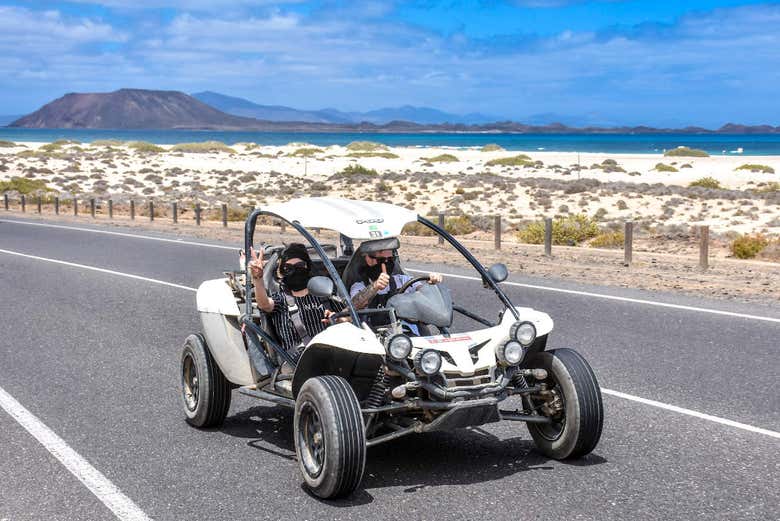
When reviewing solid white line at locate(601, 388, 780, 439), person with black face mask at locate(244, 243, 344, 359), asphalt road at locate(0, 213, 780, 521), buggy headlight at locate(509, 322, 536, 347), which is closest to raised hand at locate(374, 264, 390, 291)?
person with black face mask at locate(244, 243, 344, 359)

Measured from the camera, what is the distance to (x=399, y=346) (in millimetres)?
5477

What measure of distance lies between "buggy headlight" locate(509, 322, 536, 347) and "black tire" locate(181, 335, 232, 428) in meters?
2.49

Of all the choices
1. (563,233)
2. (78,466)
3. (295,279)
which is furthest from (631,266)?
(78,466)

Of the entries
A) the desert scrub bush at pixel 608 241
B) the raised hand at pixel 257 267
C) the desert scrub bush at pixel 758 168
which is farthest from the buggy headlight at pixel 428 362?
the desert scrub bush at pixel 758 168

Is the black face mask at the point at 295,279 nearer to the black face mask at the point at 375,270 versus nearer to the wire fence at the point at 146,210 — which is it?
the black face mask at the point at 375,270

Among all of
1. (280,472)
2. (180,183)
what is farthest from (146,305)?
(180,183)

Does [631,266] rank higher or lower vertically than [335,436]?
lower

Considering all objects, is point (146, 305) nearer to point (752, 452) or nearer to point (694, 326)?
point (694, 326)

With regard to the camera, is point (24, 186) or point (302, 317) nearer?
point (302, 317)

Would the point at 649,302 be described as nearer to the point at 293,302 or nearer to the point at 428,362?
the point at 293,302

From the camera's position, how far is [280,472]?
630 cm

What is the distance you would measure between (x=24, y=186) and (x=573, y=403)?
5429 cm

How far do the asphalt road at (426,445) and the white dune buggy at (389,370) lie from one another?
336 millimetres

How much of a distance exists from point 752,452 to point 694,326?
210 inches
